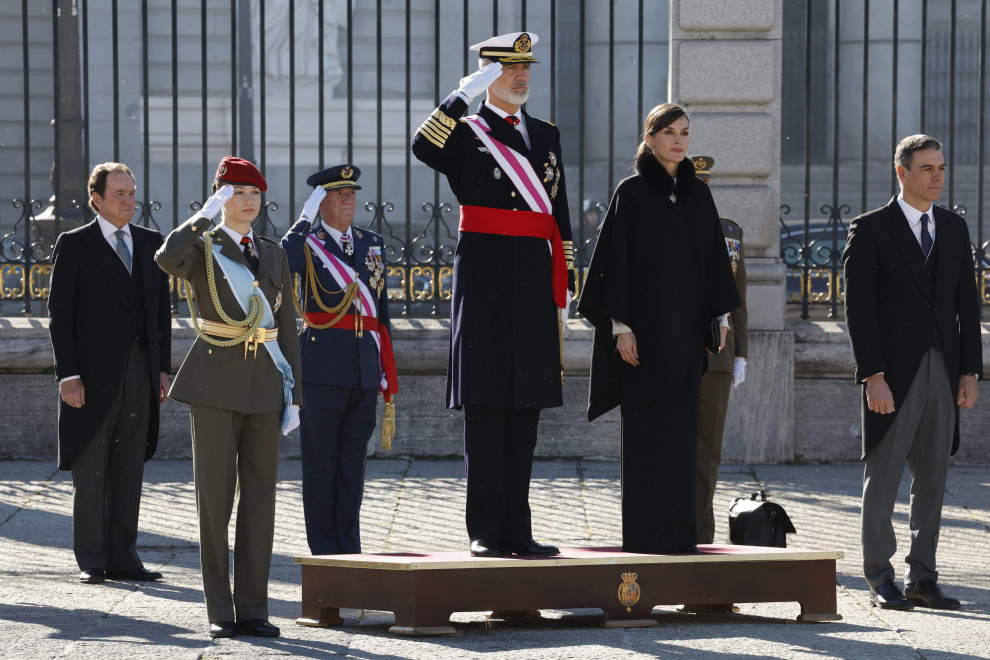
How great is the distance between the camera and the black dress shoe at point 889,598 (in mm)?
4938

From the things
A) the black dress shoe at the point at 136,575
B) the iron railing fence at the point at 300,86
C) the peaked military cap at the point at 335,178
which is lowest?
the black dress shoe at the point at 136,575

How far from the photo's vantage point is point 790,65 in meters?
25.0

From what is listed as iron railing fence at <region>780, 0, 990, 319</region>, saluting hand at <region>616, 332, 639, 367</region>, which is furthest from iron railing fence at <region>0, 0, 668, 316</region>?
saluting hand at <region>616, 332, 639, 367</region>

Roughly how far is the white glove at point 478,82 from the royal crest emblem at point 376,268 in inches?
54.6

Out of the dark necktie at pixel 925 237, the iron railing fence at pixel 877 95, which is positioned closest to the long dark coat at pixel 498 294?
the dark necktie at pixel 925 237

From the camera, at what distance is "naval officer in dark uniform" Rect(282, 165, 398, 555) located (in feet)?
18.7

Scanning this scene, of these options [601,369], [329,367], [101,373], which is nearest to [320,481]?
[329,367]

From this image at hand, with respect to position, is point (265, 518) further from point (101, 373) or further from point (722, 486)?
point (722, 486)

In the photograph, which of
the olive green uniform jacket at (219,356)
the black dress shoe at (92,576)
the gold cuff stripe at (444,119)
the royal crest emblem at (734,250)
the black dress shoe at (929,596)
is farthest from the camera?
the royal crest emblem at (734,250)

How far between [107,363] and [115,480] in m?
0.50

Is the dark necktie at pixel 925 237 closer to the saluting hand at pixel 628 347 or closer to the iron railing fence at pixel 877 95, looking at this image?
the saluting hand at pixel 628 347

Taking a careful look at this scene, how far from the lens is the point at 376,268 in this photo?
5.89 metres

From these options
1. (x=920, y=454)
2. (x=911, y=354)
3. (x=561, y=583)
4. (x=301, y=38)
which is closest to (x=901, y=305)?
(x=911, y=354)

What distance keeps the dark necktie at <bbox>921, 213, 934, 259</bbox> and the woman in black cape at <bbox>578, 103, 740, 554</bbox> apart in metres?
0.86
